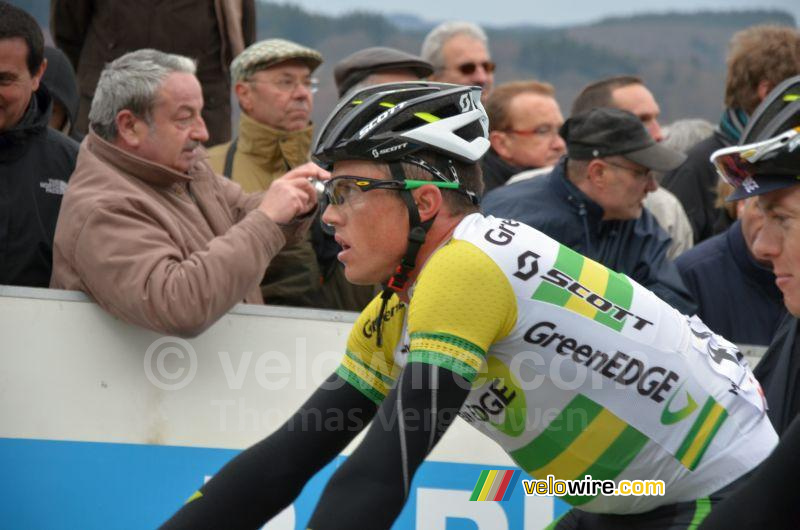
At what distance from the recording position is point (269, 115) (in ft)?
20.5

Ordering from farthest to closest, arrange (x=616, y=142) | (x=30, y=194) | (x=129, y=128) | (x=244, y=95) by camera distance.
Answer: (x=244, y=95), (x=616, y=142), (x=129, y=128), (x=30, y=194)

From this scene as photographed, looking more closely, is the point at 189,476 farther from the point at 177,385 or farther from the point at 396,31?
the point at 396,31

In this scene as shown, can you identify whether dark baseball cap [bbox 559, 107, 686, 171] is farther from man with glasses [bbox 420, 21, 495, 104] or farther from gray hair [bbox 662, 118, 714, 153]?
gray hair [bbox 662, 118, 714, 153]

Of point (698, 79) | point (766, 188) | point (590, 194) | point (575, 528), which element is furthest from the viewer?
point (698, 79)

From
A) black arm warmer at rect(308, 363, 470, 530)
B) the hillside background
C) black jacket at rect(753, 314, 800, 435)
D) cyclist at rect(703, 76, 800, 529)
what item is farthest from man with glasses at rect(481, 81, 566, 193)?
black arm warmer at rect(308, 363, 470, 530)

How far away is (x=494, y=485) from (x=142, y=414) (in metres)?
1.45

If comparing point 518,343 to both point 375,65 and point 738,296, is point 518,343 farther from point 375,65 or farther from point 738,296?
point 375,65

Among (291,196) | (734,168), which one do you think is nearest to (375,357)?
(734,168)

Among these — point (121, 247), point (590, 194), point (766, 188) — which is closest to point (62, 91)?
point (121, 247)

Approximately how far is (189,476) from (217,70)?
3.21 m

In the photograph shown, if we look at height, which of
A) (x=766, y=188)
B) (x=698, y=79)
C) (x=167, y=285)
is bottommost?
(x=698, y=79)

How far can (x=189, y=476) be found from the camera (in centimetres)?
468

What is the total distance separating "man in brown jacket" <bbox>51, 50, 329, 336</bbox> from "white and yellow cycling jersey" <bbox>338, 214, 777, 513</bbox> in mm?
1709

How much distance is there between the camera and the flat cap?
637 centimetres
